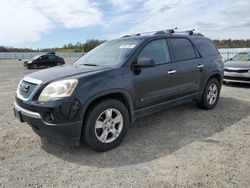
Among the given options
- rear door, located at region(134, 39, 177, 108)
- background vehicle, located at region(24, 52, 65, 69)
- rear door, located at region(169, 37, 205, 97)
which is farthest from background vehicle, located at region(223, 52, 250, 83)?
background vehicle, located at region(24, 52, 65, 69)

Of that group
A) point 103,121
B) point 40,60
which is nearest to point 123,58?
point 103,121

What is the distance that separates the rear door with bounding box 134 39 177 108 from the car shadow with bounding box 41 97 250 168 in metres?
0.60

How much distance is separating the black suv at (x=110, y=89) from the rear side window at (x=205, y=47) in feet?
0.87

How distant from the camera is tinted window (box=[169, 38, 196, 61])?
4.75 metres

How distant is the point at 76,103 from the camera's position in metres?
3.21

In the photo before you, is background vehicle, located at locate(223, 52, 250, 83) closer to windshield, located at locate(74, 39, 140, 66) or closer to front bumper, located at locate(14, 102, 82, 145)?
windshield, located at locate(74, 39, 140, 66)

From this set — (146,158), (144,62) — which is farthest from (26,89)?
(146,158)

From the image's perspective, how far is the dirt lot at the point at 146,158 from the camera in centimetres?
288

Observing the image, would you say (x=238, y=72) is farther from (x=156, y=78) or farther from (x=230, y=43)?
(x=230, y=43)

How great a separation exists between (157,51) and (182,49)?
2.71 ft

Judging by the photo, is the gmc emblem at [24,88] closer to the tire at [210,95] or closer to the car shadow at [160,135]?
the car shadow at [160,135]

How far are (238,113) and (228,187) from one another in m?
3.24

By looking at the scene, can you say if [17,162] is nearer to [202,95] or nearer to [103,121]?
[103,121]

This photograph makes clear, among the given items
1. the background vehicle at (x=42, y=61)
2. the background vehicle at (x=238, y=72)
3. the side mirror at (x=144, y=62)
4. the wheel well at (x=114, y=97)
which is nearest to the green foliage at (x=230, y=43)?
the background vehicle at (x=42, y=61)
